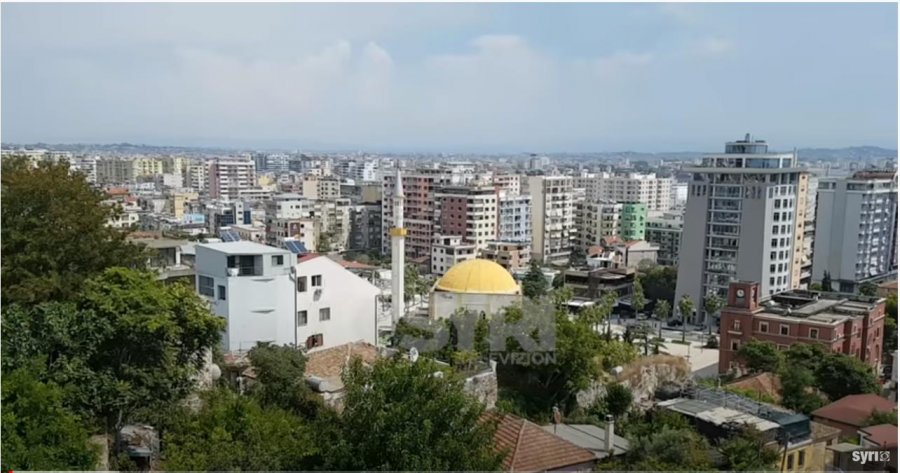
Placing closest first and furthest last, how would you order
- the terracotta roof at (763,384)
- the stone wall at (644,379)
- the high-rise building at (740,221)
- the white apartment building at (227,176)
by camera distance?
the stone wall at (644,379) → the terracotta roof at (763,384) → the high-rise building at (740,221) → the white apartment building at (227,176)

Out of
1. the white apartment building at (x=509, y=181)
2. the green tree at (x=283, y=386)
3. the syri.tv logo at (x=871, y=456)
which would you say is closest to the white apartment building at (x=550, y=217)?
the white apartment building at (x=509, y=181)

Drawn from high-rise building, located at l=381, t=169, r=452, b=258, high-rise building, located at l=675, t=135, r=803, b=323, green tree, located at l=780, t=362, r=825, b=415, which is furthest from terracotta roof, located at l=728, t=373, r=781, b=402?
high-rise building, located at l=381, t=169, r=452, b=258

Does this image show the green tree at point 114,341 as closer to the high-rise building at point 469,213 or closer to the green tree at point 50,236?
the green tree at point 50,236

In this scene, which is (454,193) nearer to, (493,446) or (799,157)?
(799,157)

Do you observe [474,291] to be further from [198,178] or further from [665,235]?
[198,178]

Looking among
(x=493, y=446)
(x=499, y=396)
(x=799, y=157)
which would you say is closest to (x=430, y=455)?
(x=493, y=446)

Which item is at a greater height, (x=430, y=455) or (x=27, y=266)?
(x=27, y=266)

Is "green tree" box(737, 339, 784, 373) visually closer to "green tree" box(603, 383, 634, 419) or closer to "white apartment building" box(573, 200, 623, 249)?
"green tree" box(603, 383, 634, 419)
